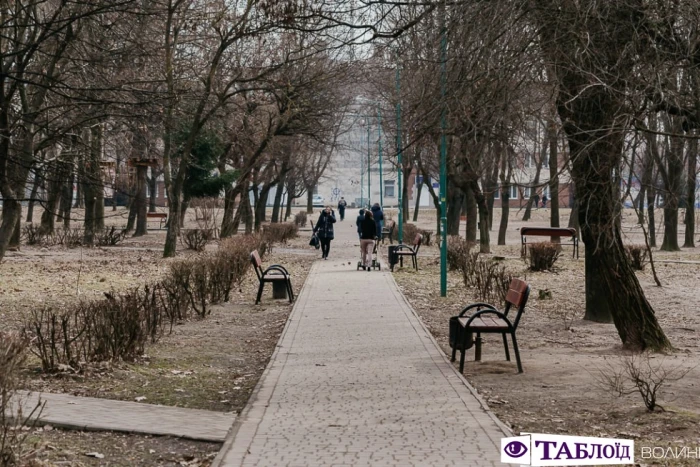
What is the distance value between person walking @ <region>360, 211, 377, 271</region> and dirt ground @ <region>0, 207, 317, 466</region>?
1.75 meters

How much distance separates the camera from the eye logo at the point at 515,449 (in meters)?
6.45

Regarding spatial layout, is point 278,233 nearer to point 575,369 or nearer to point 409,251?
point 409,251

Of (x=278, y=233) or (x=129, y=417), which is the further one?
(x=278, y=233)

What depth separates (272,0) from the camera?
10875mm

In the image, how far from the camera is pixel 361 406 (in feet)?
27.5

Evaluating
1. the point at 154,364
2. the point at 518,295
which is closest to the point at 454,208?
the point at 518,295

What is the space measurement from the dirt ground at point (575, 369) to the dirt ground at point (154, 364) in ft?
7.85

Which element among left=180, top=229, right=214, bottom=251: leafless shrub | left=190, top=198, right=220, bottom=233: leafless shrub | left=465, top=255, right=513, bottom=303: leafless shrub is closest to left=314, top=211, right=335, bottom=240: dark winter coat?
left=180, top=229, right=214, bottom=251: leafless shrub

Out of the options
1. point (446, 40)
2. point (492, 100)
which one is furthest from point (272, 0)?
point (492, 100)

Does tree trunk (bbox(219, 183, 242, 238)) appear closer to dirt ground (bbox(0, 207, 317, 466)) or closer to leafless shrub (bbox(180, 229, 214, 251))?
leafless shrub (bbox(180, 229, 214, 251))

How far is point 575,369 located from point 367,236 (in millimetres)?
15168

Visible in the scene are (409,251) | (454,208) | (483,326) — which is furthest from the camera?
(454,208)

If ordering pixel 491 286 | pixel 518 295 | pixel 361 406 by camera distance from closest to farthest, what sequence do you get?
pixel 361 406
pixel 518 295
pixel 491 286

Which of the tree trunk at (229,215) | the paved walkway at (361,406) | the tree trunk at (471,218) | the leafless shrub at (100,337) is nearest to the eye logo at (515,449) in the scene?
the paved walkway at (361,406)
